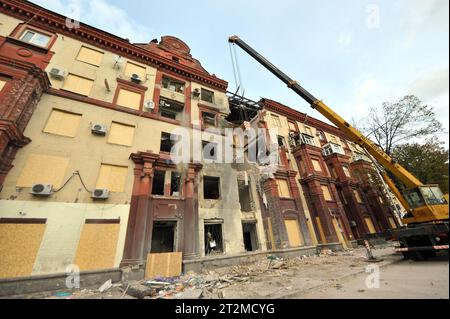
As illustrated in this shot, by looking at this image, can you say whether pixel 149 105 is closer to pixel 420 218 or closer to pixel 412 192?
pixel 412 192

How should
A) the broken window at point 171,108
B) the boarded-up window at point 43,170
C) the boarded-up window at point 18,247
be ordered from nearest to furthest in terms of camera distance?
the boarded-up window at point 18,247
the boarded-up window at point 43,170
the broken window at point 171,108

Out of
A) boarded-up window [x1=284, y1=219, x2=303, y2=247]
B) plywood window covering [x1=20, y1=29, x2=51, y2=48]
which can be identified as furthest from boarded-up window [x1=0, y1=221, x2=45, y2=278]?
boarded-up window [x1=284, y1=219, x2=303, y2=247]

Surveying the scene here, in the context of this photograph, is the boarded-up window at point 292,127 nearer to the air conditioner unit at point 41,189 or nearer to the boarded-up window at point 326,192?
the boarded-up window at point 326,192

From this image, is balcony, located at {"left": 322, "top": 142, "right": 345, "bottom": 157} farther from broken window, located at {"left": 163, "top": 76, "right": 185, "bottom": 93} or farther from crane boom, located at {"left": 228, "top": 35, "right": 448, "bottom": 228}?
broken window, located at {"left": 163, "top": 76, "right": 185, "bottom": 93}

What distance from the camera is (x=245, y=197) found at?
655 inches

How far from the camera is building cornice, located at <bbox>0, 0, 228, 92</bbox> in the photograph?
496 inches

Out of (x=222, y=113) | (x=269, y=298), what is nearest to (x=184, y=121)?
(x=222, y=113)

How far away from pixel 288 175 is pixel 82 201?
51.8 feet

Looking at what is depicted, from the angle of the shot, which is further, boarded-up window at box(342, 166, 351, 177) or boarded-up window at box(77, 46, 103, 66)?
boarded-up window at box(342, 166, 351, 177)

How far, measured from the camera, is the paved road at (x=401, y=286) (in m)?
4.86

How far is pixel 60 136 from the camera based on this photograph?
1044 cm

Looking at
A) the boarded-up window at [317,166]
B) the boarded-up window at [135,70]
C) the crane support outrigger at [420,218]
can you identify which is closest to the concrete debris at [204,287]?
the crane support outrigger at [420,218]

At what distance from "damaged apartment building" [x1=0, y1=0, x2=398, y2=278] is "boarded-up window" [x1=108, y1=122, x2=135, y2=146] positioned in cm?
6

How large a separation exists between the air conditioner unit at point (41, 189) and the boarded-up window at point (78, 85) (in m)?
6.72
